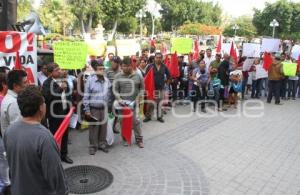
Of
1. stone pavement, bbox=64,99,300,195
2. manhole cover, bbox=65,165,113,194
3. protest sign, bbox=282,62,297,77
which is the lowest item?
manhole cover, bbox=65,165,113,194

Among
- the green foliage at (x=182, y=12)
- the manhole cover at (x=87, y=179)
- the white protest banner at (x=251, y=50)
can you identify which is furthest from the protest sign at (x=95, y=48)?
the green foliage at (x=182, y=12)

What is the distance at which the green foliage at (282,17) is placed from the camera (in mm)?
43875

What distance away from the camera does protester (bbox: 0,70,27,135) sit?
4082 millimetres

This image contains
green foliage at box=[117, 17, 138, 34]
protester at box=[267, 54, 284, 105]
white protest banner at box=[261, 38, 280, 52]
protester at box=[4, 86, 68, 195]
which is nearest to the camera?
protester at box=[4, 86, 68, 195]

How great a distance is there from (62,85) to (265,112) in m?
7.22

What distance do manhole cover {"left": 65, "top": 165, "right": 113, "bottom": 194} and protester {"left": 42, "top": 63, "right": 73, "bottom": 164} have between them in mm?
890

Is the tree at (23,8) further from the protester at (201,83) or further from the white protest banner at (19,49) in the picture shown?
the white protest banner at (19,49)

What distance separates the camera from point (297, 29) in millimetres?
44125

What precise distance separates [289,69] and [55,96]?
944 centimetres

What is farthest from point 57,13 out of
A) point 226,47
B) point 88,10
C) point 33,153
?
point 33,153

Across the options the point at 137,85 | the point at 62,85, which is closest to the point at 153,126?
the point at 137,85

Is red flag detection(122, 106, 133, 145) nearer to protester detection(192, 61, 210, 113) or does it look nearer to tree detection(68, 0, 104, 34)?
protester detection(192, 61, 210, 113)

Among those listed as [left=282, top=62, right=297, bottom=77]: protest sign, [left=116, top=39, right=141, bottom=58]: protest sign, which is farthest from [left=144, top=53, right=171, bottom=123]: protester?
[left=282, top=62, right=297, bottom=77]: protest sign

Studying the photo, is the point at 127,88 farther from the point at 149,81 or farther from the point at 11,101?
the point at 11,101
